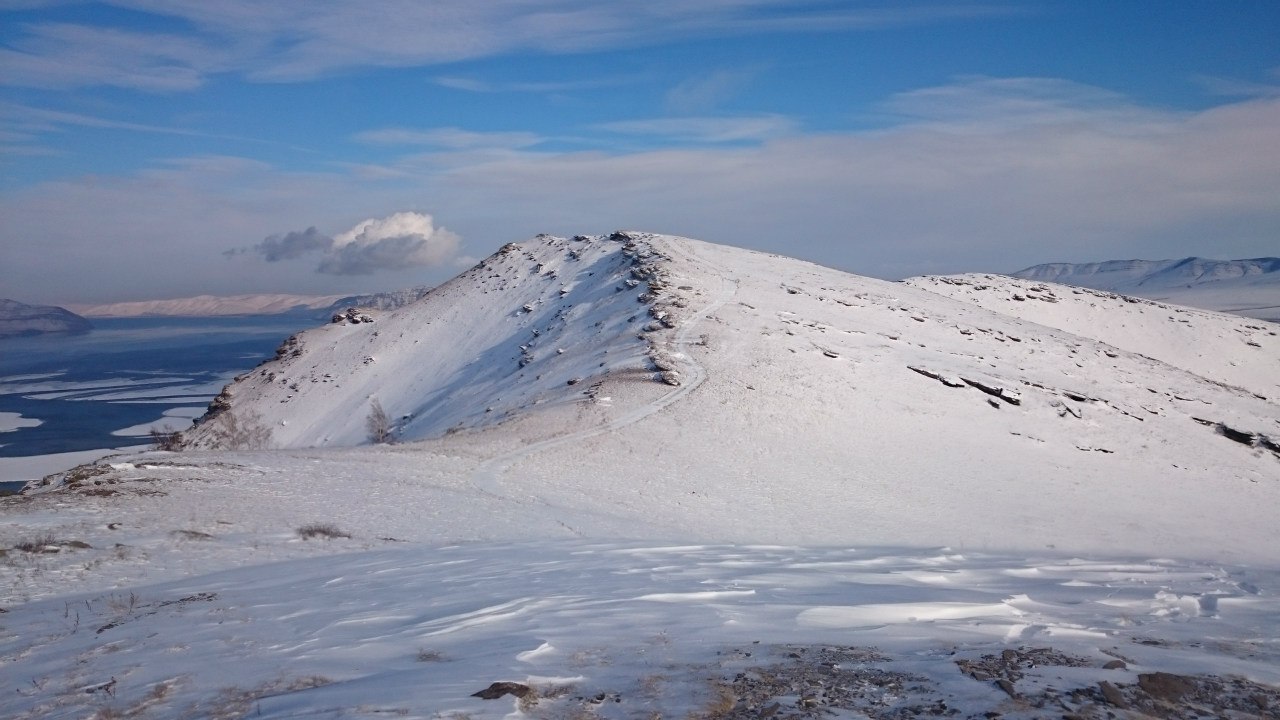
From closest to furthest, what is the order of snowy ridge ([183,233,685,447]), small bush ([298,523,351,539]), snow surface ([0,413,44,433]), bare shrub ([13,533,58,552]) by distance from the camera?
bare shrub ([13,533,58,552]), small bush ([298,523,351,539]), snowy ridge ([183,233,685,447]), snow surface ([0,413,44,433])

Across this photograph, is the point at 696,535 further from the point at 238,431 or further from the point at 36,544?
the point at 238,431

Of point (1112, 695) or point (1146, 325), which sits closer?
point (1112, 695)

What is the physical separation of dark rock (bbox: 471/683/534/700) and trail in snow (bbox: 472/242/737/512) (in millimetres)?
13221

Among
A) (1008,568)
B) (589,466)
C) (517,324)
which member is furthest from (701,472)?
(517,324)

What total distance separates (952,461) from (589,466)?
15400mm

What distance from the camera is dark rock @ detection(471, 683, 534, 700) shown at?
21.2 ft

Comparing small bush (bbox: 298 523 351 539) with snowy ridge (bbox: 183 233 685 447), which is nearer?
small bush (bbox: 298 523 351 539)

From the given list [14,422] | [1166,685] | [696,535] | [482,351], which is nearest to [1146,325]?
[482,351]

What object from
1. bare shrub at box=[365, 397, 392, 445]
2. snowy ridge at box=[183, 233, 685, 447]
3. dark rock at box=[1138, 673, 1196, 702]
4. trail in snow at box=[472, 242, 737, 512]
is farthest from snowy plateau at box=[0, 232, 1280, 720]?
bare shrub at box=[365, 397, 392, 445]

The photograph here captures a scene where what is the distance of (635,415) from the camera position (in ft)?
107

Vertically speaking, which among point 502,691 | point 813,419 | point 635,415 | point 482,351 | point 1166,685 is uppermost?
point 482,351

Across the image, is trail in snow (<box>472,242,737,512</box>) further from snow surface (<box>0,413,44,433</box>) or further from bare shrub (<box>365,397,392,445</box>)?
snow surface (<box>0,413,44,433</box>)

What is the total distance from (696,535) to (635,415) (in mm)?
11273

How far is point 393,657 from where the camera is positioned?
8016 millimetres
